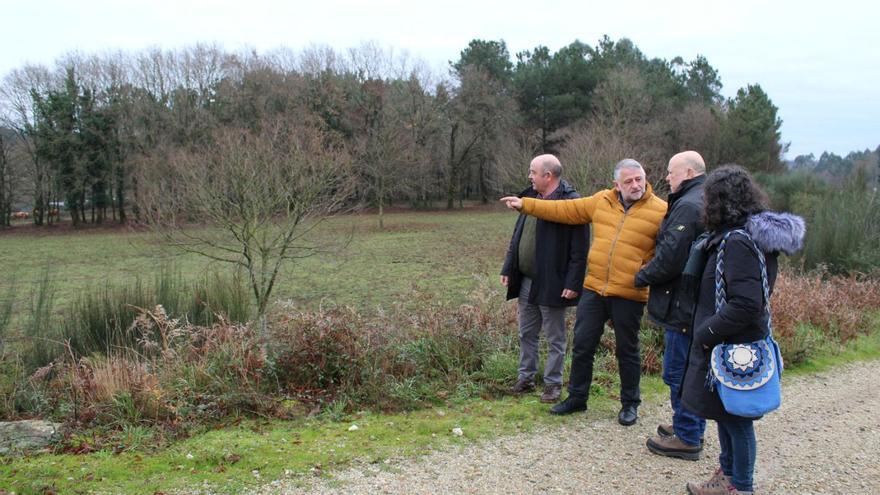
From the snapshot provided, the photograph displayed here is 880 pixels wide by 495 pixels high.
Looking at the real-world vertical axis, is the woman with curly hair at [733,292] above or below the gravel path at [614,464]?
above

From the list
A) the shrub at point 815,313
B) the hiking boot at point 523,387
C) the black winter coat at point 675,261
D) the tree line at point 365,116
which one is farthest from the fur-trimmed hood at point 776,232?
the tree line at point 365,116

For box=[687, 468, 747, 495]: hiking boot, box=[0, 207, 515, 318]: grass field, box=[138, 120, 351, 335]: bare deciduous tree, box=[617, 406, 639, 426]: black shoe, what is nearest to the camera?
box=[687, 468, 747, 495]: hiking boot

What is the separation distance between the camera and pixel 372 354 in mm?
5297

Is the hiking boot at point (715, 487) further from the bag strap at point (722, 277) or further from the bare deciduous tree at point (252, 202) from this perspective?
the bare deciduous tree at point (252, 202)

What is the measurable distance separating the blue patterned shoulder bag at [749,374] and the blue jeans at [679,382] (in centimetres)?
74

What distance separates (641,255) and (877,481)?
189 cm

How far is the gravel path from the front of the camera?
3588 millimetres

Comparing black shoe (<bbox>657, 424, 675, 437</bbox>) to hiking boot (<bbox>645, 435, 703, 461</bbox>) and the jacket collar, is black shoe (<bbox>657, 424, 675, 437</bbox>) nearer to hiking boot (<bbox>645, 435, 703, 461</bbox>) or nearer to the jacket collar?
hiking boot (<bbox>645, 435, 703, 461</bbox>)

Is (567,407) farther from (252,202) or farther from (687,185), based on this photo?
(252,202)

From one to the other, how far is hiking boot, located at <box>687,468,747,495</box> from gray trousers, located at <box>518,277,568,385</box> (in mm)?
1581

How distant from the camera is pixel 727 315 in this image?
10.4 ft

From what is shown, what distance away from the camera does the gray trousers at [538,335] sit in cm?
499

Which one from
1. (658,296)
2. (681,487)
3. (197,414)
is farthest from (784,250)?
(197,414)

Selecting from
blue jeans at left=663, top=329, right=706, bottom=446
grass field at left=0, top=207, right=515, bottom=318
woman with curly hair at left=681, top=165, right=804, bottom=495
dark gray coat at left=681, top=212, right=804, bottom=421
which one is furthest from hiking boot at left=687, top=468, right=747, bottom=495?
grass field at left=0, top=207, right=515, bottom=318
